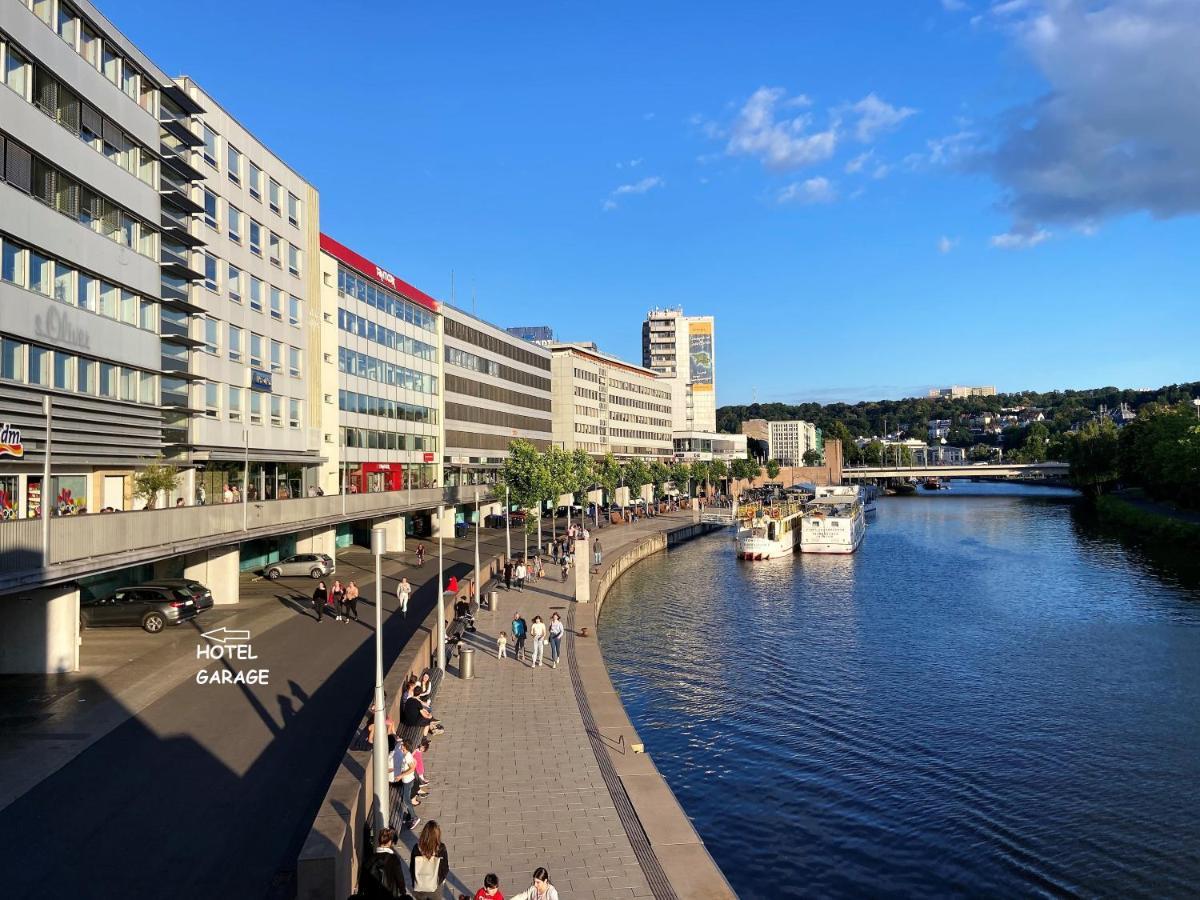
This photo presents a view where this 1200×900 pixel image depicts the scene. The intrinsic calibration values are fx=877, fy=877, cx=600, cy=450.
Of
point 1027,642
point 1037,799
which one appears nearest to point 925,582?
point 1027,642

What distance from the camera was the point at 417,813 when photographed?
16.5 metres

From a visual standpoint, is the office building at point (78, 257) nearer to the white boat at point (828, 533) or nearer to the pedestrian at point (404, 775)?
the pedestrian at point (404, 775)

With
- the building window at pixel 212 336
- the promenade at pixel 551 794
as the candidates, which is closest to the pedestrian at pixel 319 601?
the promenade at pixel 551 794

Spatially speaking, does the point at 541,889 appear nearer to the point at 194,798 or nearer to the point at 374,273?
the point at 194,798

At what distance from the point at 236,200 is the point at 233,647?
26.6 metres

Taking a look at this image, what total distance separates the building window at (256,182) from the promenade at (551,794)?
33.1m

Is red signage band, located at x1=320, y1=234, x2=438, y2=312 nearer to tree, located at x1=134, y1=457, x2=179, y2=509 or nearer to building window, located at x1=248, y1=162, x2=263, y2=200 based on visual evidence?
building window, located at x1=248, y1=162, x2=263, y2=200

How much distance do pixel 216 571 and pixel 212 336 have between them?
39.8ft

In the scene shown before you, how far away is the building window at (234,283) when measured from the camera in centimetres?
4543

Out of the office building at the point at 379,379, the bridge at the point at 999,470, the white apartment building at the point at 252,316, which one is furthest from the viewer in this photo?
the bridge at the point at 999,470

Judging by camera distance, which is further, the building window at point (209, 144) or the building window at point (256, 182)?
the building window at point (256, 182)

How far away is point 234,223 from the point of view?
1817 inches

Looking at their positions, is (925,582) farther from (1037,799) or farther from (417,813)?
(417,813)

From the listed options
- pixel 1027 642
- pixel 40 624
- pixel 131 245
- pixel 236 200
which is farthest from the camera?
pixel 236 200
